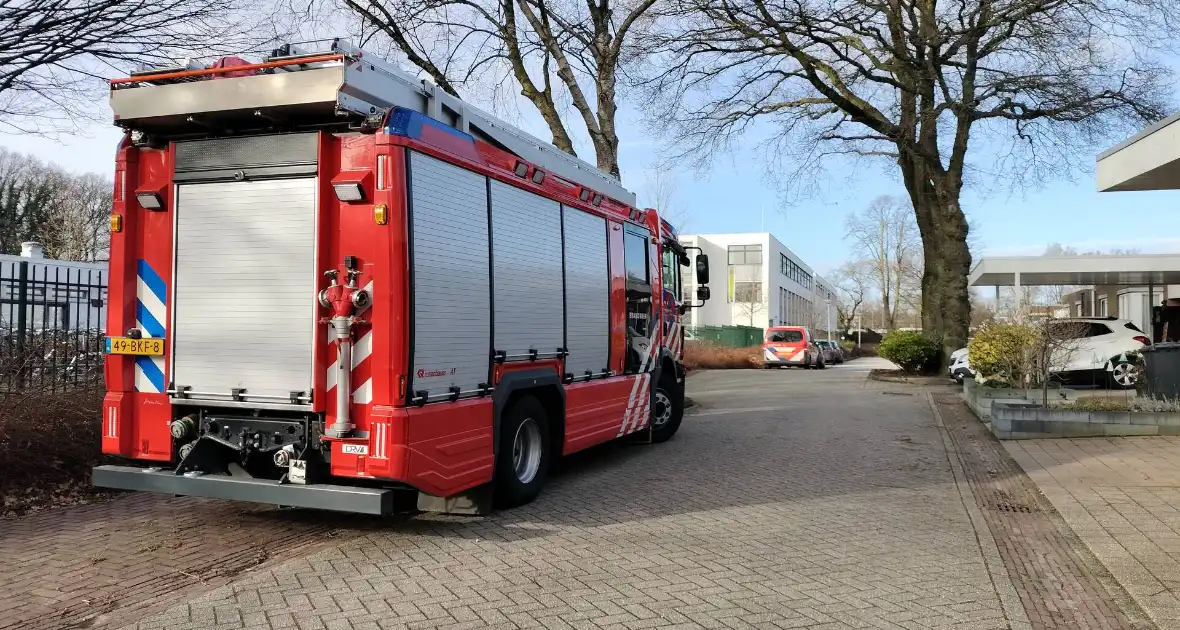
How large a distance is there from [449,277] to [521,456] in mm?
1927

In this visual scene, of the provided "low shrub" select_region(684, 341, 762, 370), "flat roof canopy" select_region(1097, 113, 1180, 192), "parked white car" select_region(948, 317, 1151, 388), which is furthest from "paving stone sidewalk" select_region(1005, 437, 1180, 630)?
"low shrub" select_region(684, 341, 762, 370)

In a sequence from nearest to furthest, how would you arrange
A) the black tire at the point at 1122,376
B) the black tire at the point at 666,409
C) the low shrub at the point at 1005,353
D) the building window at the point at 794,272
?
1. the black tire at the point at 666,409
2. the low shrub at the point at 1005,353
3. the black tire at the point at 1122,376
4. the building window at the point at 794,272

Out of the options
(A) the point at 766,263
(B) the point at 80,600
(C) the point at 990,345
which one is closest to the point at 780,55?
(C) the point at 990,345

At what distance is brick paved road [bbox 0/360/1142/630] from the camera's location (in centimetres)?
446

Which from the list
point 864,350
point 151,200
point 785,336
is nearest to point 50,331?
point 151,200

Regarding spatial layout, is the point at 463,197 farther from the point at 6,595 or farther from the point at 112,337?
the point at 6,595

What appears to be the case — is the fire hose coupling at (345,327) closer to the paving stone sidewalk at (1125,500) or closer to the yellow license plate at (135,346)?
the yellow license plate at (135,346)

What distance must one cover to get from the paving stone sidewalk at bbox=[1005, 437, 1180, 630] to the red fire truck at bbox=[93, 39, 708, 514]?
4.27 meters

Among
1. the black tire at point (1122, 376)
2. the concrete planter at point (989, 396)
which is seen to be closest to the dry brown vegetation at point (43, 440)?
the concrete planter at point (989, 396)

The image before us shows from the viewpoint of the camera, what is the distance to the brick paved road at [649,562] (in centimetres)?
446

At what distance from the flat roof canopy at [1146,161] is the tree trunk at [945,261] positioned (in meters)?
11.5

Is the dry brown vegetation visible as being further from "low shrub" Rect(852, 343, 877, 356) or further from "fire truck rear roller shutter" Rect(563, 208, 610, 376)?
"low shrub" Rect(852, 343, 877, 356)

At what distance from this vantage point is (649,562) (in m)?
5.46

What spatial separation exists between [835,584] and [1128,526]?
117 inches
